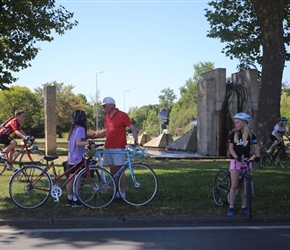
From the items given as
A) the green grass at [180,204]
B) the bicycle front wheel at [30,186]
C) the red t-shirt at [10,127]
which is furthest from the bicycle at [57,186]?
the red t-shirt at [10,127]

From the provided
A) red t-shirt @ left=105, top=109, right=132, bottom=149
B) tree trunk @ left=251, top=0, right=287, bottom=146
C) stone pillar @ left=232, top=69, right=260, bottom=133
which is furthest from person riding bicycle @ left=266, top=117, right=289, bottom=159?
→ red t-shirt @ left=105, top=109, right=132, bottom=149

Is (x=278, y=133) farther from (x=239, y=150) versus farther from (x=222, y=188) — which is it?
(x=239, y=150)

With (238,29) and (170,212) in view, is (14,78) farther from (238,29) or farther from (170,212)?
(170,212)

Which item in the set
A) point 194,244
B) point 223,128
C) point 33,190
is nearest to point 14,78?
point 223,128

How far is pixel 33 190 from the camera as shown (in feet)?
27.7

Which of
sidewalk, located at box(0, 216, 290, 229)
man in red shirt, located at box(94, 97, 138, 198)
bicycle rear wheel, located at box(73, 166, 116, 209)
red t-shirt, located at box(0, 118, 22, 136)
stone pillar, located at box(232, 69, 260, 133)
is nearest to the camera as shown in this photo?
sidewalk, located at box(0, 216, 290, 229)

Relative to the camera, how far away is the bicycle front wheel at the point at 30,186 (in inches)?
327

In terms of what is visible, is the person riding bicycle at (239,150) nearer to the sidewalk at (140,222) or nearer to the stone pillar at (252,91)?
the sidewalk at (140,222)

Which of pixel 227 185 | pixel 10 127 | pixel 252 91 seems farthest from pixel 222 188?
pixel 252 91

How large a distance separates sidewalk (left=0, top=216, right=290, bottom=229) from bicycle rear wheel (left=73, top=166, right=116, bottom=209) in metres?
0.80

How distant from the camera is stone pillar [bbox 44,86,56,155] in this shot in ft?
72.5

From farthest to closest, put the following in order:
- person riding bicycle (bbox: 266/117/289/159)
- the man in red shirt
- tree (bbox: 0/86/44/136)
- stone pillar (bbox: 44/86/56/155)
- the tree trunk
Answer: tree (bbox: 0/86/44/136) < stone pillar (bbox: 44/86/56/155) < the tree trunk < person riding bicycle (bbox: 266/117/289/159) < the man in red shirt

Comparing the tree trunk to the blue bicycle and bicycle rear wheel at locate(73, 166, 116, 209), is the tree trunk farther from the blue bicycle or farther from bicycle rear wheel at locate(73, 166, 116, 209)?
bicycle rear wheel at locate(73, 166, 116, 209)

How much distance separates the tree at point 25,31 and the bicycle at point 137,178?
11743 millimetres
